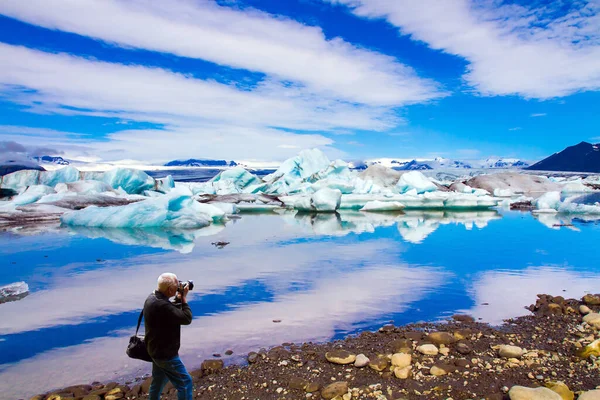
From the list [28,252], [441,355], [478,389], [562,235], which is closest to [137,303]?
[441,355]

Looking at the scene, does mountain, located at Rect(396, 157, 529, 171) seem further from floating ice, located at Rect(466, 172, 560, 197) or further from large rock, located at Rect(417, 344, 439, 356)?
large rock, located at Rect(417, 344, 439, 356)

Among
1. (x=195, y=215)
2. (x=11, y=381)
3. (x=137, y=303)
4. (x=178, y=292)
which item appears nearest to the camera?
(x=178, y=292)

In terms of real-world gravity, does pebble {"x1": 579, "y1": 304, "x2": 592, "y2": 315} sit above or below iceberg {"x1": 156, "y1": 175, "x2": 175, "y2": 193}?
below

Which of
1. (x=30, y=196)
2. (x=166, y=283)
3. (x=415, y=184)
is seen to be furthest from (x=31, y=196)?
(x=166, y=283)

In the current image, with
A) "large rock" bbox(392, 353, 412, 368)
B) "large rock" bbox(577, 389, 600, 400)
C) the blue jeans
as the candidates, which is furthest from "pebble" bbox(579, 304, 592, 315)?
the blue jeans

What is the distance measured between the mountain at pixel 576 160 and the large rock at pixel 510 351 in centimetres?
12532

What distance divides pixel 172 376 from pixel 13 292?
5065 millimetres

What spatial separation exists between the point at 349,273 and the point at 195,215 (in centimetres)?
864

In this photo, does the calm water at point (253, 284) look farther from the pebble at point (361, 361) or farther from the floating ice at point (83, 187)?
the floating ice at point (83, 187)

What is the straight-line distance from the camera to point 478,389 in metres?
3.25

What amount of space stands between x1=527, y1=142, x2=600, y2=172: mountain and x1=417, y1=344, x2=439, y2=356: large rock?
125589 mm

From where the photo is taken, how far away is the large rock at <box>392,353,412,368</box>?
3.66m

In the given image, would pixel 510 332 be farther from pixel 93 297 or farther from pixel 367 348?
pixel 93 297

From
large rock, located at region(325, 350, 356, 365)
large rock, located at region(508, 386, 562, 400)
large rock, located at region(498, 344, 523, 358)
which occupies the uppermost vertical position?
large rock, located at region(508, 386, 562, 400)
